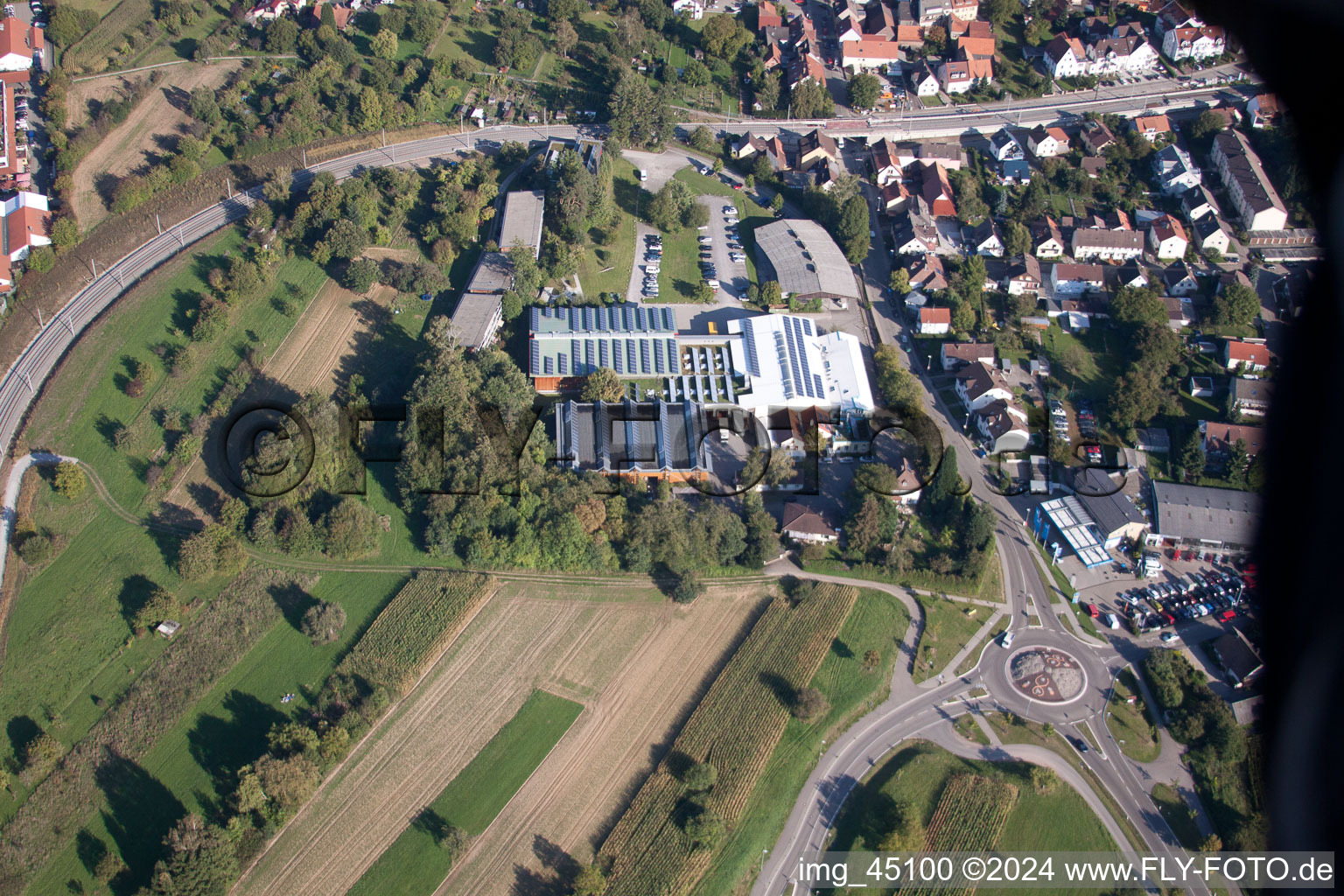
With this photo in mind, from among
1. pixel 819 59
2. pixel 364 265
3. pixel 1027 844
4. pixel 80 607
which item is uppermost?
pixel 819 59

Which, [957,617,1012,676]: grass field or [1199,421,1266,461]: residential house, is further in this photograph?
[1199,421,1266,461]: residential house

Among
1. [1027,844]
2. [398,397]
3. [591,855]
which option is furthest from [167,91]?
[1027,844]

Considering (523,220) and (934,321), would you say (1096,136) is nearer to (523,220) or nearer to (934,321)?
(934,321)

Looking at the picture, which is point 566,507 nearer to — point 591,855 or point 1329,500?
point 591,855

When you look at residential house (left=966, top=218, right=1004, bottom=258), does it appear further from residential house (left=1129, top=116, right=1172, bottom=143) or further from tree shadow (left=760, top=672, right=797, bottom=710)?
tree shadow (left=760, top=672, right=797, bottom=710)

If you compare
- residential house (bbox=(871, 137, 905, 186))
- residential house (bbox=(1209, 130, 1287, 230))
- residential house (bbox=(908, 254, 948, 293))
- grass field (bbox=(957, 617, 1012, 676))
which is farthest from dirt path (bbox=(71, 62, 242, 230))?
residential house (bbox=(1209, 130, 1287, 230))
